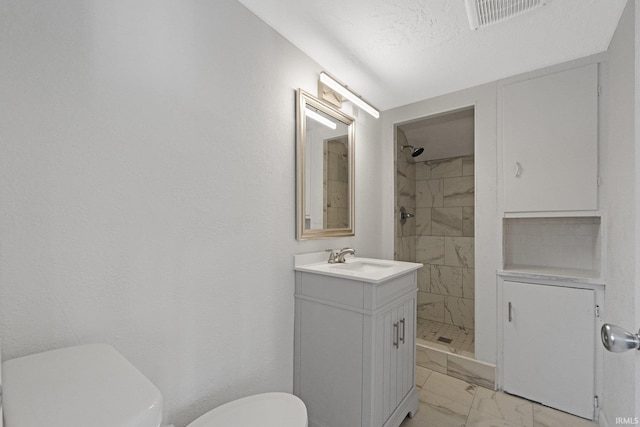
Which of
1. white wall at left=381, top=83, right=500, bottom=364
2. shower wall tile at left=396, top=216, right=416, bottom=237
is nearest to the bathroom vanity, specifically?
white wall at left=381, top=83, right=500, bottom=364

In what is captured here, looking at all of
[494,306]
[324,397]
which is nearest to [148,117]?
[324,397]

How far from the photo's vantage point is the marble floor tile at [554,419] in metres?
1.73

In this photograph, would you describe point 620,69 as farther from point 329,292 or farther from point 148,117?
point 148,117

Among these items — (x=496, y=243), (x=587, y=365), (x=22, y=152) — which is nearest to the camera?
(x=22, y=152)

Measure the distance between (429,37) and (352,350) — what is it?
1816 mm

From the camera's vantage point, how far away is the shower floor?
96.0 inches

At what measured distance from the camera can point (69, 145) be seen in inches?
35.5

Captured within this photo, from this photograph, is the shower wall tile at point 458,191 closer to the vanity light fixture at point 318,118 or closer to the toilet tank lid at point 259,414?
the vanity light fixture at point 318,118

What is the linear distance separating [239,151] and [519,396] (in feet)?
8.13

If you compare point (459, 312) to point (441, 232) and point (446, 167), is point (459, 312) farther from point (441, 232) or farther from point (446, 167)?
point (446, 167)

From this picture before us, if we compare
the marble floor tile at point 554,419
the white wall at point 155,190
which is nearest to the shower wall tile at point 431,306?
the marble floor tile at point 554,419

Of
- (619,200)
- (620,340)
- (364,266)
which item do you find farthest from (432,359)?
(620,340)

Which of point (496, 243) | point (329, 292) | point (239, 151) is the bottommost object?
point (329, 292)

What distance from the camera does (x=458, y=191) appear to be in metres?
3.19
